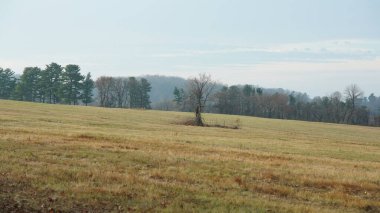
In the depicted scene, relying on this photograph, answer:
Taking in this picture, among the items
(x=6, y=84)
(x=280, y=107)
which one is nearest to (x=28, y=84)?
(x=6, y=84)

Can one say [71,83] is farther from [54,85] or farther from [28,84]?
[28,84]

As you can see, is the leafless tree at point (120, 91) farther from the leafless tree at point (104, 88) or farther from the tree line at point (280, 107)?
the tree line at point (280, 107)

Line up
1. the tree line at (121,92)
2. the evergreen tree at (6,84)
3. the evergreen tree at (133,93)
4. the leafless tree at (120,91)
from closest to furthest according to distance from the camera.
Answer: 1. the evergreen tree at (6,84)
2. the tree line at (121,92)
3. the leafless tree at (120,91)
4. the evergreen tree at (133,93)

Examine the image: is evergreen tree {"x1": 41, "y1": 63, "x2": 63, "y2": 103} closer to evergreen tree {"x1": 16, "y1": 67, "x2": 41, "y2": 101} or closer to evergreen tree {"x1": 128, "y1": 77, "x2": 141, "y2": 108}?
evergreen tree {"x1": 16, "y1": 67, "x2": 41, "y2": 101}

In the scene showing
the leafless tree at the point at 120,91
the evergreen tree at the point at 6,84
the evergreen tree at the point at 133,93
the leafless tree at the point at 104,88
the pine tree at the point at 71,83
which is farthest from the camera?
the evergreen tree at the point at 133,93

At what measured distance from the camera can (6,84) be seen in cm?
13400

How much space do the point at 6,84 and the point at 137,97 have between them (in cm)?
4197

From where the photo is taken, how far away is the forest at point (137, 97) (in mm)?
127500

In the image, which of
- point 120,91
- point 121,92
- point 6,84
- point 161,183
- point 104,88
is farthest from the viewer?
point 121,92

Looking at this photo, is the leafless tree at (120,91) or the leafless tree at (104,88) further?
the leafless tree at (120,91)

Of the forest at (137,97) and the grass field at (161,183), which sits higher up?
the forest at (137,97)

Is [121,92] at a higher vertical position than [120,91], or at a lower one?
lower

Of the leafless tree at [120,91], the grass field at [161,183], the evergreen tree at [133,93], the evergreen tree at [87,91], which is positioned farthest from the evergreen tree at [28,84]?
the grass field at [161,183]

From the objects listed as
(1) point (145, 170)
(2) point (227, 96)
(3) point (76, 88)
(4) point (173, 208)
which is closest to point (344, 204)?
(4) point (173, 208)
